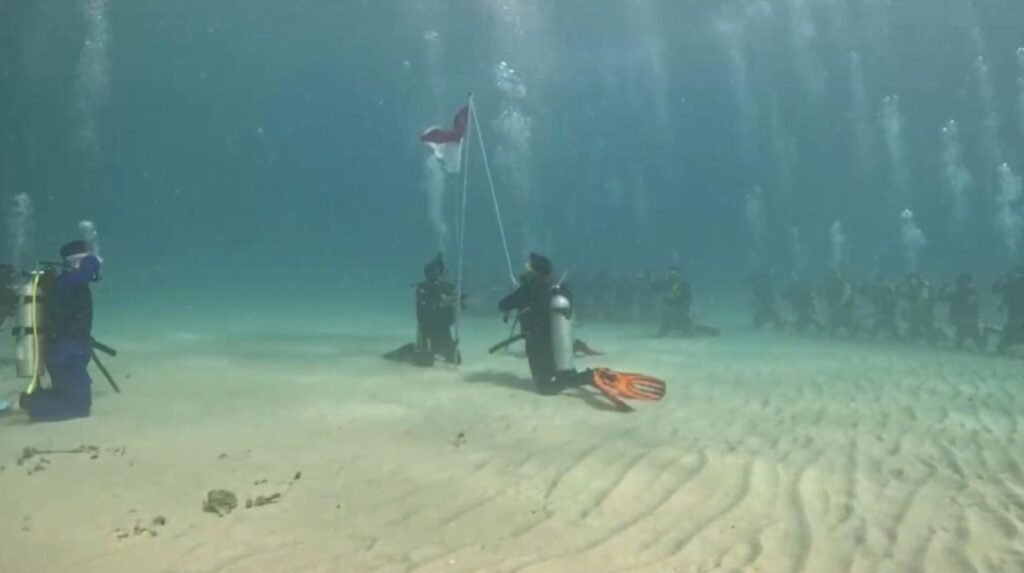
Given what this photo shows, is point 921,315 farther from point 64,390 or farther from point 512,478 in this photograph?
point 64,390

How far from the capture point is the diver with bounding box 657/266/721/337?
1936cm

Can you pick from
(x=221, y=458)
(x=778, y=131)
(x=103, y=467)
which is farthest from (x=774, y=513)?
(x=778, y=131)

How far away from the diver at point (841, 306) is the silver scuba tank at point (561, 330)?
12.2 meters

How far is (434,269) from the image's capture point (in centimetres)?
1278

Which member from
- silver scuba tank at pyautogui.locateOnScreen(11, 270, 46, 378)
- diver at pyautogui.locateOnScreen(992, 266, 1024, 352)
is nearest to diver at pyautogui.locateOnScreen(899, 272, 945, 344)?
diver at pyautogui.locateOnScreen(992, 266, 1024, 352)

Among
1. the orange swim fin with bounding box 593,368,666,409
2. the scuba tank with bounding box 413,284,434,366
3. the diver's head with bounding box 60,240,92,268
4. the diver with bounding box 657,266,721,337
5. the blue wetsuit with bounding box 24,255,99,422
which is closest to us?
the blue wetsuit with bounding box 24,255,99,422

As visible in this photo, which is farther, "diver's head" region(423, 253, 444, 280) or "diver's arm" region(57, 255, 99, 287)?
"diver's head" region(423, 253, 444, 280)

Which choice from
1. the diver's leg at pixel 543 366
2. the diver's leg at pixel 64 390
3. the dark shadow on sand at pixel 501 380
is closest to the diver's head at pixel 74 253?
the diver's leg at pixel 64 390

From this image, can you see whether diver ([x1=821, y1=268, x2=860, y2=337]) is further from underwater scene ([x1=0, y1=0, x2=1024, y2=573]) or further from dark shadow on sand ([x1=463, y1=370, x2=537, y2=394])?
dark shadow on sand ([x1=463, y1=370, x2=537, y2=394])

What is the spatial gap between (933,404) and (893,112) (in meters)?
87.7

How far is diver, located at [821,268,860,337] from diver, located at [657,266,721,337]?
339 cm

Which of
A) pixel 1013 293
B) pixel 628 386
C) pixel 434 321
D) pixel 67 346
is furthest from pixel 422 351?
pixel 1013 293

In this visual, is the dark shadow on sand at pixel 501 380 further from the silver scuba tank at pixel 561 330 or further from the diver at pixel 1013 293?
the diver at pixel 1013 293

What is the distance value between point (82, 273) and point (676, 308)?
14209 millimetres
